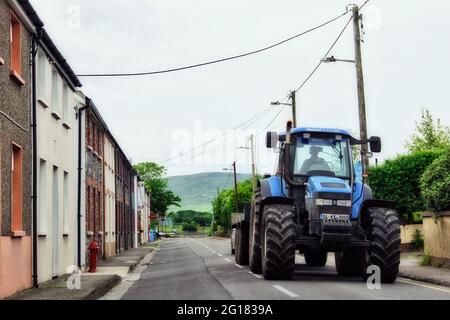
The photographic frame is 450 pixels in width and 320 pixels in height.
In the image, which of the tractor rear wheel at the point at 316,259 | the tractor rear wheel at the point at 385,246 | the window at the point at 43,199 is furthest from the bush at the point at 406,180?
the window at the point at 43,199

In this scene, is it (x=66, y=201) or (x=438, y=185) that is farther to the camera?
(x=66, y=201)

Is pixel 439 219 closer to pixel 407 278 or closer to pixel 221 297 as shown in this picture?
pixel 407 278

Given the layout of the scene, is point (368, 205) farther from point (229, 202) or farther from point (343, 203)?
point (229, 202)

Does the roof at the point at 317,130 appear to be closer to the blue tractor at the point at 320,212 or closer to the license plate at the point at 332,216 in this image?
the blue tractor at the point at 320,212

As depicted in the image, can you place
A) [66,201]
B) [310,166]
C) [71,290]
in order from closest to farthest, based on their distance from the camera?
[71,290], [310,166], [66,201]

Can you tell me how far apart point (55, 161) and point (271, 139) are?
6.23 meters

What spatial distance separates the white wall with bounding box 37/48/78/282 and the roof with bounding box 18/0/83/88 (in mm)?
274

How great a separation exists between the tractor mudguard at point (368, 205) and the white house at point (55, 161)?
7.40m

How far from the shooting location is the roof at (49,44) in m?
15.3

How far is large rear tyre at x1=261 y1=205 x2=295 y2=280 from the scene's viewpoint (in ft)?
51.2

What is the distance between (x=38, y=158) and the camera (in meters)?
16.9

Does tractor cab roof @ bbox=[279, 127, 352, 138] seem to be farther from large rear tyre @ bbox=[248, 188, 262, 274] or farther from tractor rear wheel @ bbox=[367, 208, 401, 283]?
tractor rear wheel @ bbox=[367, 208, 401, 283]

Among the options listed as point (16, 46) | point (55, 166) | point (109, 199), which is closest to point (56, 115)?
point (55, 166)

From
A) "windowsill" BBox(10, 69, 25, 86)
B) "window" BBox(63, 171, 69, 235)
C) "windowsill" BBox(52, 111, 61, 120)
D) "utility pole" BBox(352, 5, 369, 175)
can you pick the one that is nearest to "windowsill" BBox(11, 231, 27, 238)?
"windowsill" BBox(10, 69, 25, 86)
